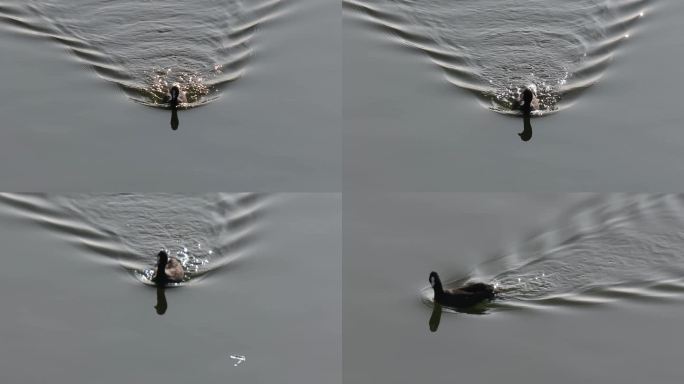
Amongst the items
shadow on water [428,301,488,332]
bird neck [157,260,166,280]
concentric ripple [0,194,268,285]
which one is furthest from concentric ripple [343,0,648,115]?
bird neck [157,260,166,280]

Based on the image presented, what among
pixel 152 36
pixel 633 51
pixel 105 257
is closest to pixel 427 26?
pixel 633 51

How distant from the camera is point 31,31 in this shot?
1322cm

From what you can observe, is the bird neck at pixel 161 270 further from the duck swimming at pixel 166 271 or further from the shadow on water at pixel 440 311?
the shadow on water at pixel 440 311

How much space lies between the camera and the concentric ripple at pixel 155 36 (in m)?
12.4

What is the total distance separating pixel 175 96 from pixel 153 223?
5.68ft

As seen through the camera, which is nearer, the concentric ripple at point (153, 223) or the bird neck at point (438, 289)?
the bird neck at point (438, 289)

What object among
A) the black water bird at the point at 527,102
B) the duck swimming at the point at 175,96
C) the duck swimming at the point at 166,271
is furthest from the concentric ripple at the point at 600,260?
the duck swimming at the point at 175,96

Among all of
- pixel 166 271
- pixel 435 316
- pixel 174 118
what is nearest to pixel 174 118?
pixel 174 118

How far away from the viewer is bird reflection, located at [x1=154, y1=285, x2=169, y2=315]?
9740mm

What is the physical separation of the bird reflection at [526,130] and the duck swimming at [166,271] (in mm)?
3733

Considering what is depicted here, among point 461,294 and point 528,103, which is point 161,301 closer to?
point 461,294

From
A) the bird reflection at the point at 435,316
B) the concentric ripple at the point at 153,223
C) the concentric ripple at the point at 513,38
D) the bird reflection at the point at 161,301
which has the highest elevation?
the concentric ripple at the point at 513,38

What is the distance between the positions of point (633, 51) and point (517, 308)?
14.8ft

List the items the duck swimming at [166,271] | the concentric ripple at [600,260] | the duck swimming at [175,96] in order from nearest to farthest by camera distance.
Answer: the duck swimming at [166,271] < the concentric ripple at [600,260] < the duck swimming at [175,96]
